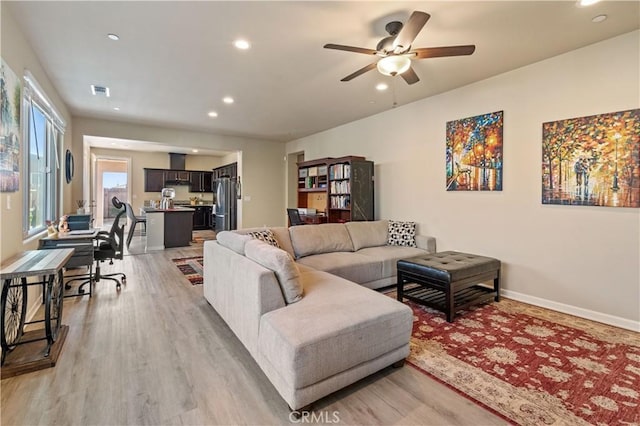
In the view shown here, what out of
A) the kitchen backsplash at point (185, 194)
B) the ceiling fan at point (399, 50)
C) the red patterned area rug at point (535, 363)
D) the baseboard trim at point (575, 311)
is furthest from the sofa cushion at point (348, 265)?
the kitchen backsplash at point (185, 194)

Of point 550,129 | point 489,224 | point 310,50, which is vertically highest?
point 310,50

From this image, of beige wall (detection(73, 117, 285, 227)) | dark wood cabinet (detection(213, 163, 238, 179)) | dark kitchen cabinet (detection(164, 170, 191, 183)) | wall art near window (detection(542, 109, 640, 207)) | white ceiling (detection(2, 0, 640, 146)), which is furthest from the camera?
dark kitchen cabinet (detection(164, 170, 191, 183))

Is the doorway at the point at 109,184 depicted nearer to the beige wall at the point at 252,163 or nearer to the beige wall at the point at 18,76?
the beige wall at the point at 252,163

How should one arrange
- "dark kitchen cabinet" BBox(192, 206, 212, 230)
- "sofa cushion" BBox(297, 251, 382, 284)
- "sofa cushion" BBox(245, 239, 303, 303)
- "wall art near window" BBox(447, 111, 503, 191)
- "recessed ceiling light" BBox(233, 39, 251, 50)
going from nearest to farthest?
"sofa cushion" BBox(245, 239, 303, 303)
"recessed ceiling light" BBox(233, 39, 251, 50)
"sofa cushion" BBox(297, 251, 382, 284)
"wall art near window" BBox(447, 111, 503, 191)
"dark kitchen cabinet" BBox(192, 206, 212, 230)

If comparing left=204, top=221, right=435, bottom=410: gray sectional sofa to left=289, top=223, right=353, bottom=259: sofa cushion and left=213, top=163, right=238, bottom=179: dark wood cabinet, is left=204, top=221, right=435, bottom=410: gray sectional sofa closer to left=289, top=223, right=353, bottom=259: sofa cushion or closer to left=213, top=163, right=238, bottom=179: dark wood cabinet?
left=289, top=223, right=353, bottom=259: sofa cushion

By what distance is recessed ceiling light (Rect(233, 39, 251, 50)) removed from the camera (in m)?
2.90

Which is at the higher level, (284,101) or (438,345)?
(284,101)

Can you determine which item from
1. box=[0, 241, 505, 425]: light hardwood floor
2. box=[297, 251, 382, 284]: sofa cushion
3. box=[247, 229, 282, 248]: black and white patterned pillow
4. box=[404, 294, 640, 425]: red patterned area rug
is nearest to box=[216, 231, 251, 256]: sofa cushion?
box=[247, 229, 282, 248]: black and white patterned pillow

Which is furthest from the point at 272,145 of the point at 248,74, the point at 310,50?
the point at 310,50

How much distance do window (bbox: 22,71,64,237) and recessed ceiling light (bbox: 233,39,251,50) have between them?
2068 mm

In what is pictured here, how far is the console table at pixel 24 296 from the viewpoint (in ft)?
6.68

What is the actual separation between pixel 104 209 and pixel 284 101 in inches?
320

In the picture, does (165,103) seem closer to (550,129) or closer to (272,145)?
(272,145)

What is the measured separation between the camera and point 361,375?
1.90m
